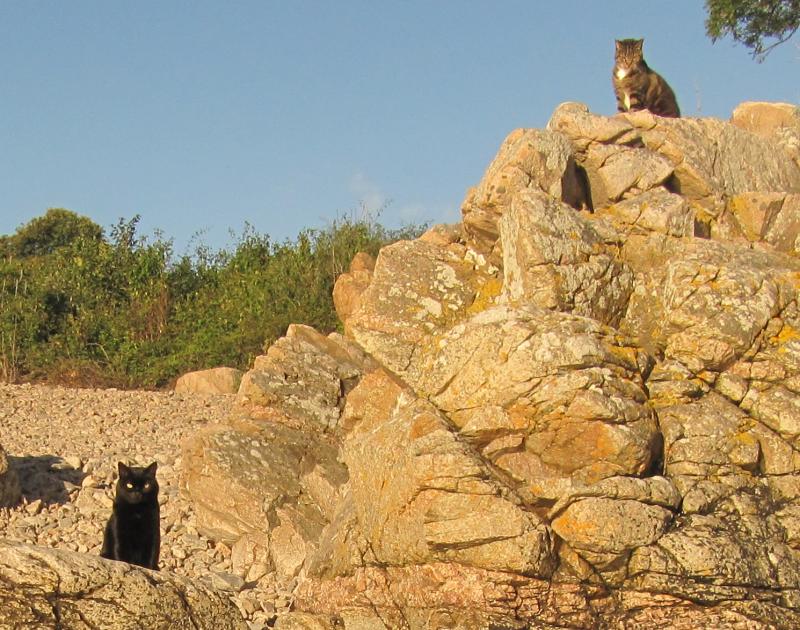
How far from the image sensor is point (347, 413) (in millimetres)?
11531

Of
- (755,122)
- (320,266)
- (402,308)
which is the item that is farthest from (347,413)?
(320,266)

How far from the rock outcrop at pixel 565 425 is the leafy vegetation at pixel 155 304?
7400 mm

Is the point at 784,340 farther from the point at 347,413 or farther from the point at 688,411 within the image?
the point at 347,413

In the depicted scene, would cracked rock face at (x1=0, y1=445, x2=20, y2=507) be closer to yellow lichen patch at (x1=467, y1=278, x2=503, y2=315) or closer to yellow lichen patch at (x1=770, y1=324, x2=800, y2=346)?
yellow lichen patch at (x1=467, y1=278, x2=503, y2=315)

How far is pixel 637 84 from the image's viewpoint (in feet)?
43.6

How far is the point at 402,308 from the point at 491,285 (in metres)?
0.89

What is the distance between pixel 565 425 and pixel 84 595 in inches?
156

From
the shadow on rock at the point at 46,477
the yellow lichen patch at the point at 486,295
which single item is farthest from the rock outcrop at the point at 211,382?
the yellow lichen patch at the point at 486,295

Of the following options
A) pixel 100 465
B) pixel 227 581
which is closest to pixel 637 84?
pixel 227 581

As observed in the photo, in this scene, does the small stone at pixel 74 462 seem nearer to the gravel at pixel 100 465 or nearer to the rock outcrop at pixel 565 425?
the gravel at pixel 100 465

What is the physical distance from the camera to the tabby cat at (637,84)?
43.6 feet

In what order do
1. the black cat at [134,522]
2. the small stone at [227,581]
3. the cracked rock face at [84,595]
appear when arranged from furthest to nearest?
the small stone at [227,581]
the black cat at [134,522]
the cracked rock face at [84,595]

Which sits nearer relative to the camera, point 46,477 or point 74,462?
point 46,477

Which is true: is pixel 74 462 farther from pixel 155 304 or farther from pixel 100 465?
pixel 155 304
